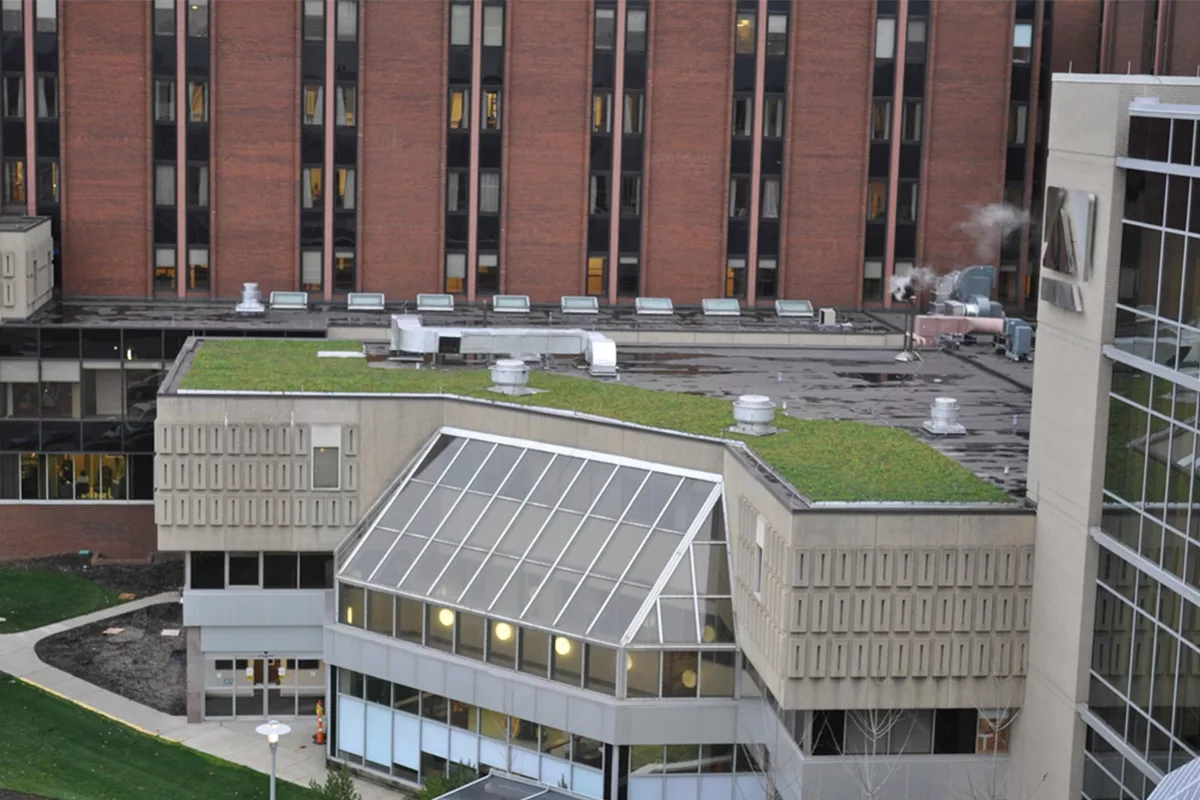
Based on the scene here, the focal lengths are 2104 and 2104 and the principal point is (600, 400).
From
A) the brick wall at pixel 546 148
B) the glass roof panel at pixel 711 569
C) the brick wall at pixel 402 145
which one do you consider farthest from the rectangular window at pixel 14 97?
the glass roof panel at pixel 711 569

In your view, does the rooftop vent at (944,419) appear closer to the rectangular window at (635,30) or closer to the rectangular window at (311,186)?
the rectangular window at (635,30)

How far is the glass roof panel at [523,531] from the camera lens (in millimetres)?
56188

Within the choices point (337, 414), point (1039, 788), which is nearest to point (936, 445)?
point (1039, 788)

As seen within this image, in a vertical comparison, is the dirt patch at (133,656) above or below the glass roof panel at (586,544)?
below

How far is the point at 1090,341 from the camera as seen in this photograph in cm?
4519

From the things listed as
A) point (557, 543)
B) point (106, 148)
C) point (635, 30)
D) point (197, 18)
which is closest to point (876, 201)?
point (635, 30)

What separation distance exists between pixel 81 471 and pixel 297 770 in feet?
75.3

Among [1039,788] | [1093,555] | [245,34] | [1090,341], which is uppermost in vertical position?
[245,34]

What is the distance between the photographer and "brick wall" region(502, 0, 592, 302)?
292 ft

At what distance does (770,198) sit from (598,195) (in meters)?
7.50

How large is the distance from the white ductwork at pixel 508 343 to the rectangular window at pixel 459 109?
21471mm

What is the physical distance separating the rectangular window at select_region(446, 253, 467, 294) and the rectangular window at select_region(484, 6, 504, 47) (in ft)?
30.0

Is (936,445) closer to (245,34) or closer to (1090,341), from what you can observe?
(1090,341)

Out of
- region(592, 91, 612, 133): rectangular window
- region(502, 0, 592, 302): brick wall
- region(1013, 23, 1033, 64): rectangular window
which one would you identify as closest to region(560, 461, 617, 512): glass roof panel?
region(502, 0, 592, 302): brick wall
